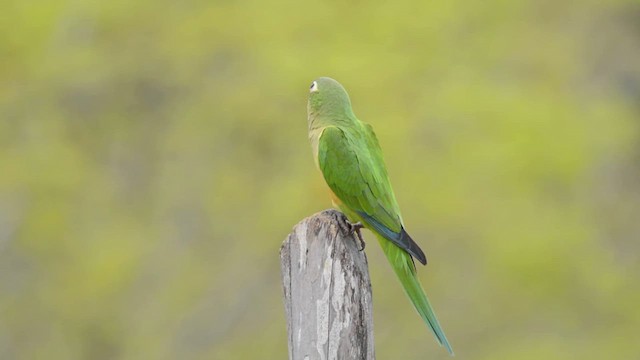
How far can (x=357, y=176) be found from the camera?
4367mm

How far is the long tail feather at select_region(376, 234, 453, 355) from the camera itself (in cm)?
400

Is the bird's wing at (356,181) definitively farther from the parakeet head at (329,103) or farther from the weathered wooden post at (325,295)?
the weathered wooden post at (325,295)

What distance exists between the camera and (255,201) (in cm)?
1211

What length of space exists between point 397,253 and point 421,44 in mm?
8651

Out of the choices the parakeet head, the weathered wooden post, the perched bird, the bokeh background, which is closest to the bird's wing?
the perched bird

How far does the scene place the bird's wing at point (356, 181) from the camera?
4.32m

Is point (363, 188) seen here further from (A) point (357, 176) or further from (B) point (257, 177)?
(B) point (257, 177)

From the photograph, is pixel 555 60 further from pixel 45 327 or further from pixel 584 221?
pixel 45 327

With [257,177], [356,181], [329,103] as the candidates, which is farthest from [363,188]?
[257,177]

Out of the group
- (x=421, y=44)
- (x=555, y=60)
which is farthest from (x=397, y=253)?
(x=555, y=60)

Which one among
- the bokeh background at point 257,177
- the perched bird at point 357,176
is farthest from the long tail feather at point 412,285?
the bokeh background at point 257,177

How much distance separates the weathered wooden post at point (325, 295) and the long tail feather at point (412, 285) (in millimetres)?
404

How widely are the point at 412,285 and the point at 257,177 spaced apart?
8.17 metres

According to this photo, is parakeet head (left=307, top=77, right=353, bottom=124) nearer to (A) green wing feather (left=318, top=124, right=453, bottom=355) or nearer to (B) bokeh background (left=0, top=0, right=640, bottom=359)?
(A) green wing feather (left=318, top=124, right=453, bottom=355)
